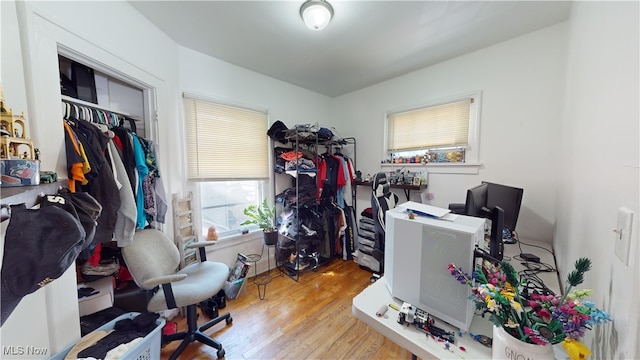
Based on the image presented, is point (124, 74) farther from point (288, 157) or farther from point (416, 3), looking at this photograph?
point (416, 3)

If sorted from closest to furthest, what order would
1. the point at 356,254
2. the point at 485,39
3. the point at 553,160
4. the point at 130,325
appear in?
the point at 130,325 → the point at 553,160 → the point at 485,39 → the point at 356,254

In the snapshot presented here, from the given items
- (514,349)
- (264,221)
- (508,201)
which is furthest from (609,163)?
(264,221)

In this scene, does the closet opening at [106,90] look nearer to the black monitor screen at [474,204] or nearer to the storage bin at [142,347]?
the storage bin at [142,347]

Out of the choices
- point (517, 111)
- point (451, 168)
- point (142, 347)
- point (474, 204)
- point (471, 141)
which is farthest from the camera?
point (451, 168)

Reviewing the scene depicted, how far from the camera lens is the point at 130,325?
1279mm

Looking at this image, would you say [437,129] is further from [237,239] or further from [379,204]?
[237,239]

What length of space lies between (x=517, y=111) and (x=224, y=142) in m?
3.10

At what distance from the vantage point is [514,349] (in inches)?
21.7

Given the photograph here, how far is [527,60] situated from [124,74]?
11.4ft

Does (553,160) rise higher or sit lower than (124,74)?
lower

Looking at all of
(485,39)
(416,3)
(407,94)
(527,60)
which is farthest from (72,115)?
(527,60)

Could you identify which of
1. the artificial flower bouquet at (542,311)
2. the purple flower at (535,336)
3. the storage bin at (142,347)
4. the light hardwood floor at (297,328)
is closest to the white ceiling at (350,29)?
the artificial flower bouquet at (542,311)

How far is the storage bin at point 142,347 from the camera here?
42.2 inches

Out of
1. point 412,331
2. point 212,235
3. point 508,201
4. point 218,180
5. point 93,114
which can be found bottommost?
point 212,235
